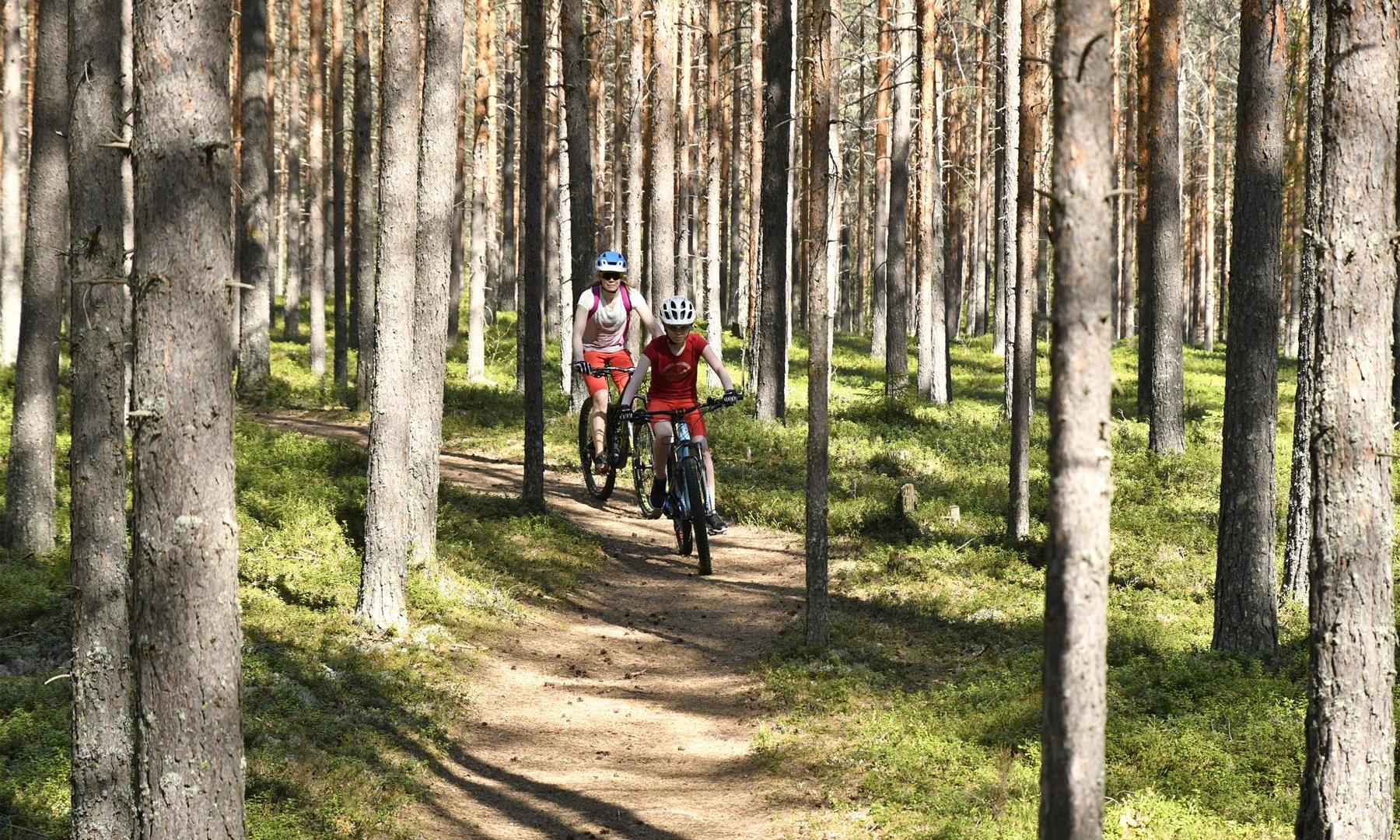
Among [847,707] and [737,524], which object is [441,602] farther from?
[737,524]

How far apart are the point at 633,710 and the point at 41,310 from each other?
674 centimetres

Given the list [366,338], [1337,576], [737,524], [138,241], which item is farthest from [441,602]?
[366,338]

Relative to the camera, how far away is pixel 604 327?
41.2ft

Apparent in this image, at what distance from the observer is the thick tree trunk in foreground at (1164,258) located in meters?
16.1

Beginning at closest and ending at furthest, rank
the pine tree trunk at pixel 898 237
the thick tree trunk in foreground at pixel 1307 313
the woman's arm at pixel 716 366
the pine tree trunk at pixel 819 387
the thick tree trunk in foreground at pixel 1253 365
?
the thick tree trunk in foreground at pixel 1307 313
the thick tree trunk in foreground at pixel 1253 365
the pine tree trunk at pixel 819 387
the woman's arm at pixel 716 366
the pine tree trunk at pixel 898 237

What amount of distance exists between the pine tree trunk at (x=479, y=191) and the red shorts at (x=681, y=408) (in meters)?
12.5

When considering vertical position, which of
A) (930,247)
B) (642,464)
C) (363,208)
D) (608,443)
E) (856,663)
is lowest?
(856,663)

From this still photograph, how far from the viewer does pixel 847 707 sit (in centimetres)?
831

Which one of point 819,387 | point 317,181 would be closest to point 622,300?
point 819,387

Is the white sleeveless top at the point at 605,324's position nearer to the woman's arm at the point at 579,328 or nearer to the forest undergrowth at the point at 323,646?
the woman's arm at the point at 579,328

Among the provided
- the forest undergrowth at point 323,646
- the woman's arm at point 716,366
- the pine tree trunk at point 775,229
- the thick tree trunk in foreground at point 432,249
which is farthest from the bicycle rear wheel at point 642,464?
the pine tree trunk at point 775,229

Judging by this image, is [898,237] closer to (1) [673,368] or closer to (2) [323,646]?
(1) [673,368]

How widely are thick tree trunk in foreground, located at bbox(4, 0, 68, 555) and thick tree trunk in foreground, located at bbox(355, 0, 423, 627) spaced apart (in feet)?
9.42

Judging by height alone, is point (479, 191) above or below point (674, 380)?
above
